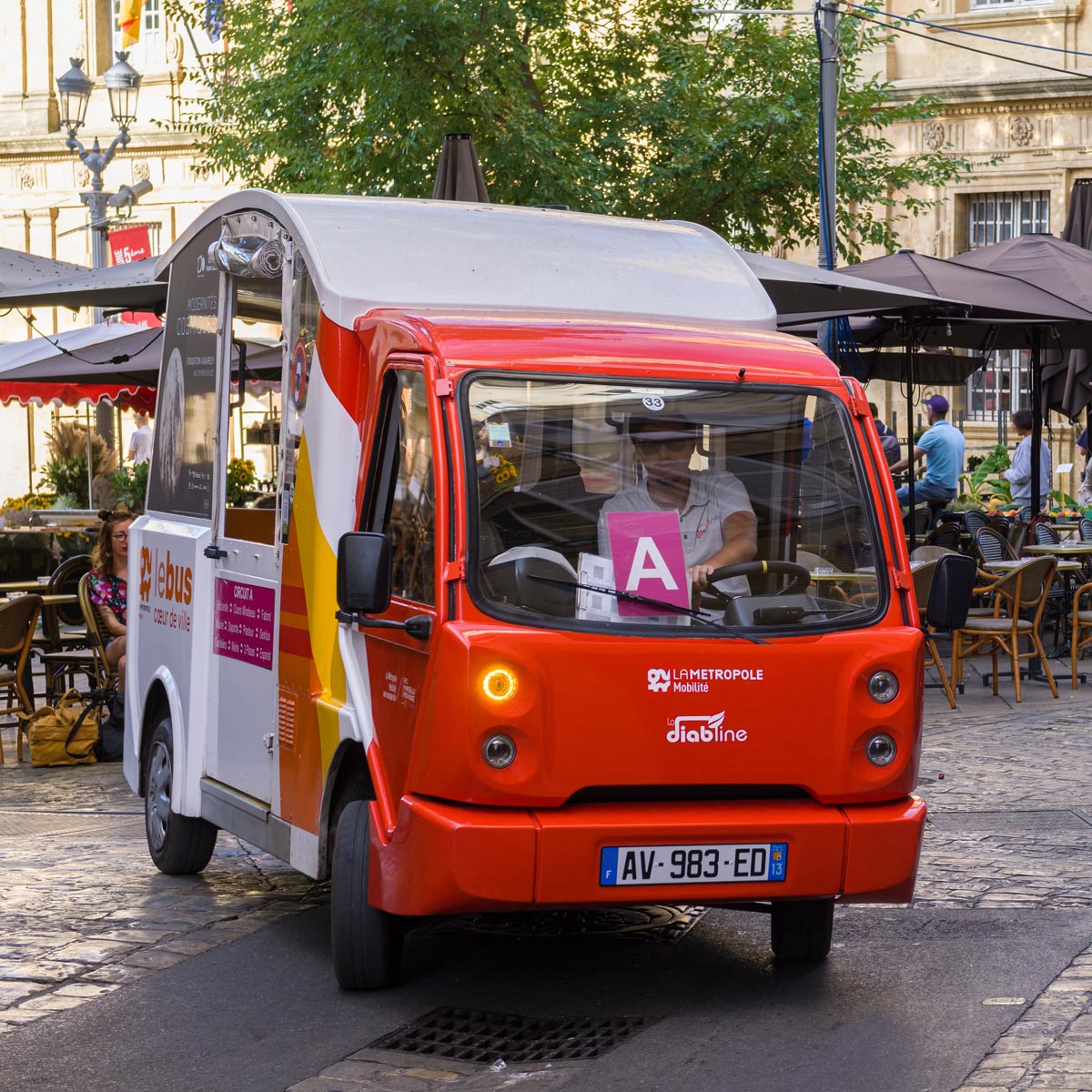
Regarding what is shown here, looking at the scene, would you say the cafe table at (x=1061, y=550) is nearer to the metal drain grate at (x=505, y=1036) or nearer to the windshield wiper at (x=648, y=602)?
the windshield wiper at (x=648, y=602)

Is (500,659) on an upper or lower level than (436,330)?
lower

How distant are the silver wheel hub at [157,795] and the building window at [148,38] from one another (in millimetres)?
31466

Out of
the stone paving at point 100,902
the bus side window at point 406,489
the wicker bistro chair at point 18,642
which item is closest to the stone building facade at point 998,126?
the wicker bistro chair at point 18,642

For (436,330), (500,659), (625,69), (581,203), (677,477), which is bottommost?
(500,659)

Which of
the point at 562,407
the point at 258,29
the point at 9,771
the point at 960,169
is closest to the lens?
the point at 562,407

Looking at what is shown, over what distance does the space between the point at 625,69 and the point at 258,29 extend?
4.06m

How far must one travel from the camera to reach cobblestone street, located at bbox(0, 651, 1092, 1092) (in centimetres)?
589

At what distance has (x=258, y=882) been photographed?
797 cm

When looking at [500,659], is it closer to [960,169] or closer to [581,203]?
[581,203]

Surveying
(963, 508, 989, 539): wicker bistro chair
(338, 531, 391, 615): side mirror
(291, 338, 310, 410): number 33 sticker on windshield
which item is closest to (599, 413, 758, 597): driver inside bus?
(338, 531, 391, 615): side mirror

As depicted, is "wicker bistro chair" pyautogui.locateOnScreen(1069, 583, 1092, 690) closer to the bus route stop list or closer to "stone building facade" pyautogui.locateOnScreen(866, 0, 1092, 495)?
the bus route stop list

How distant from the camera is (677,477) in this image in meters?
6.07

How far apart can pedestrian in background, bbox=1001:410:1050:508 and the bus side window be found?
13.1m

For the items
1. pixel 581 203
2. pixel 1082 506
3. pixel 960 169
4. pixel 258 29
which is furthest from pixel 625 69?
pixel 960 169
